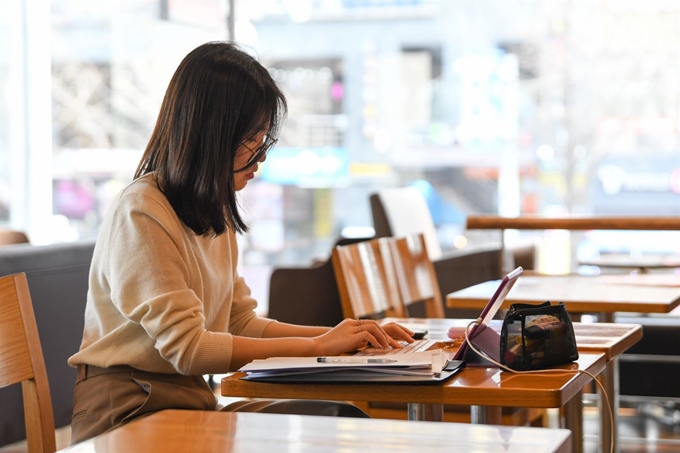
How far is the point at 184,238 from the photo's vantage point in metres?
1.72

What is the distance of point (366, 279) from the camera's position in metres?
2.30

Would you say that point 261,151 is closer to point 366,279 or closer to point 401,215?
point 366,279

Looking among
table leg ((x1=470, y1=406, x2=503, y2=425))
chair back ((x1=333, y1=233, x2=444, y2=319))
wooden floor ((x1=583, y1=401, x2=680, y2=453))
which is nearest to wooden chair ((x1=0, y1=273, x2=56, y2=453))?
table leg ((x1=470, y1=406, x2=503, y2=425))

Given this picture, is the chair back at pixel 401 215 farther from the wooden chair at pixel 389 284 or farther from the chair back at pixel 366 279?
the chair back at pixel 366 279

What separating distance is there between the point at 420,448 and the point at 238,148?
90cm

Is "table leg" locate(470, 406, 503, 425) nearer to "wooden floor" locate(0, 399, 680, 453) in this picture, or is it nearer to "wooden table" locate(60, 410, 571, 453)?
"wooden table" locate(60, 410, 571, 453)

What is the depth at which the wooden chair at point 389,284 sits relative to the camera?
2207 millimetres

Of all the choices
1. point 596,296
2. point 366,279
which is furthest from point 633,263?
point 366,279

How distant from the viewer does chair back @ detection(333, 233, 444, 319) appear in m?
2.20

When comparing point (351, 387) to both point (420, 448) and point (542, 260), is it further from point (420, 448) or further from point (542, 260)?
point (542, 260)

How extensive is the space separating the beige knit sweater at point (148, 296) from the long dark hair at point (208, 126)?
37 mm

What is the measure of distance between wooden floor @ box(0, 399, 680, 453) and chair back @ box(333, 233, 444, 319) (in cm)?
110

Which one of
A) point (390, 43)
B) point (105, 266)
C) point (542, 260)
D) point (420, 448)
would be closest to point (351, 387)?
point (420, 448)

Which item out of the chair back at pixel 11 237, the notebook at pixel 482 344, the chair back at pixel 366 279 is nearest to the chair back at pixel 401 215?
the chair back at pixel 11 237
